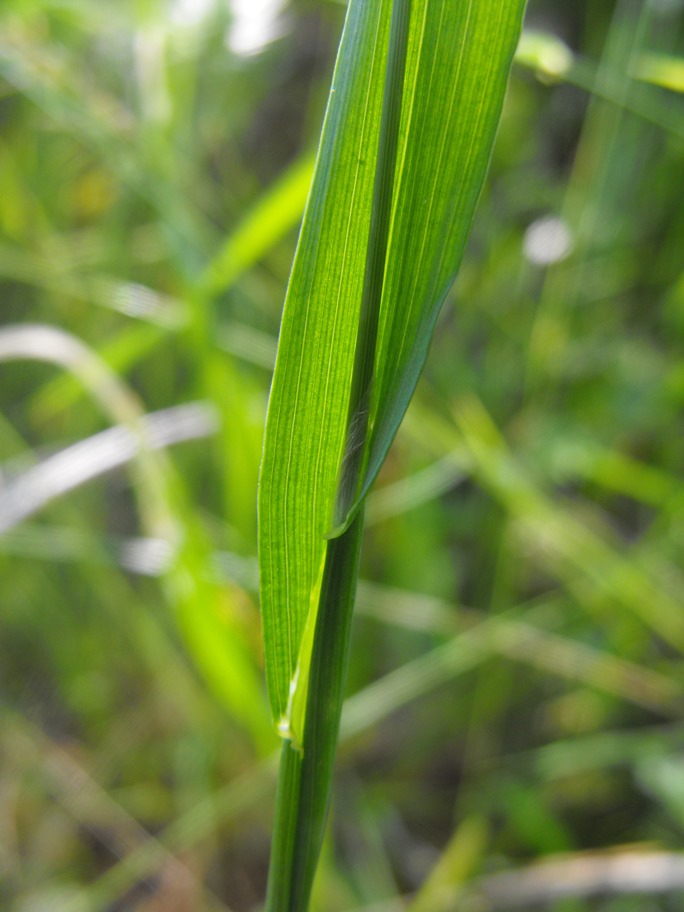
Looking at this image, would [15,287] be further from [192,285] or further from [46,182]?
[192,285]

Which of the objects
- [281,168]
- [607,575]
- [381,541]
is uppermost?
[281,168]

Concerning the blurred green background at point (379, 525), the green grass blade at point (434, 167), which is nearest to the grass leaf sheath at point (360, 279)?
the green grass blade at point (434, 167)

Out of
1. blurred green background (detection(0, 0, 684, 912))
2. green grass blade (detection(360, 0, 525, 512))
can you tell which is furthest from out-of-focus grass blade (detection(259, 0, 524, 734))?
blurred green background (detection(0, 0, 684, 912))

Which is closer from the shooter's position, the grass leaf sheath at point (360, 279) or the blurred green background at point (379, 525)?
the grass leaf sheath at point (360, 279)

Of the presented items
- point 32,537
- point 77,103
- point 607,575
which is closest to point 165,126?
point 77,103

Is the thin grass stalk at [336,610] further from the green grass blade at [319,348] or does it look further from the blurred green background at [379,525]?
the blurred green background at [379,525]

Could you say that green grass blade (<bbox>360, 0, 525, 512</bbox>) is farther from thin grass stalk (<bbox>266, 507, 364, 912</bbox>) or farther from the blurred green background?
the blurred green background
